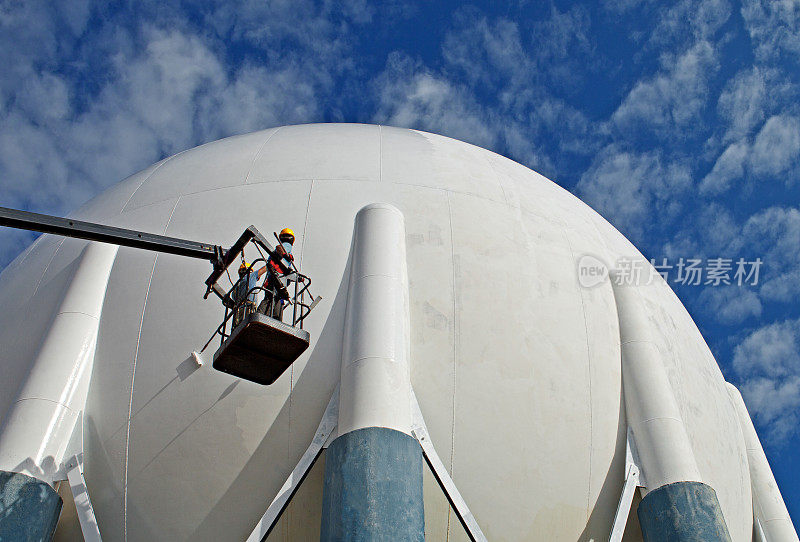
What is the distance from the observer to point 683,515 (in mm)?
6906

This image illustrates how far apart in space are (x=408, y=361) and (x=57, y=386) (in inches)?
144

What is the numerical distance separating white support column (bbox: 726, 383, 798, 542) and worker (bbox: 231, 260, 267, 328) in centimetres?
815

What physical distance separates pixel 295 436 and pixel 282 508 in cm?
81

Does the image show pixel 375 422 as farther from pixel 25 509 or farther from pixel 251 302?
pixel 25 509

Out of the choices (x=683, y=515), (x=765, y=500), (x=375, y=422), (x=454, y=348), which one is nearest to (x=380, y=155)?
(x=454, y=348)

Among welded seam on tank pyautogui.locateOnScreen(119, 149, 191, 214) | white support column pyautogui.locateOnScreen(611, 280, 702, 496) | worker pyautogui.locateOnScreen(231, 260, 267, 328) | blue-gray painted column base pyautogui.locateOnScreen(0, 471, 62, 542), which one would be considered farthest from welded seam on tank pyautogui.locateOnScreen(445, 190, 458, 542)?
welded seam on tank pyautogui.locateOnScreen(119, 149, 191, 214)

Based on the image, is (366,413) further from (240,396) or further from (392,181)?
(392,181)

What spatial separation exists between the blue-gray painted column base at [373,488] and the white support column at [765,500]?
6.87m

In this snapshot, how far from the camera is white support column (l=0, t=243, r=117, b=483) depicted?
6.62m

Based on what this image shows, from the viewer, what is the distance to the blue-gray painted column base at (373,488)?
18.1 ft

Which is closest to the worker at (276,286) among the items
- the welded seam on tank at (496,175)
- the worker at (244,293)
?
the worker at (244,293)

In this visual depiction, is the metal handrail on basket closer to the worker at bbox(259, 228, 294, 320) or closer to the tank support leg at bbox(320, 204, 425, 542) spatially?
the worker at bbox(259, 228, 294, 320)

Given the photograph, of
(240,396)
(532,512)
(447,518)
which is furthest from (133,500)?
(532,512)

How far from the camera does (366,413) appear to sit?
6070mm
